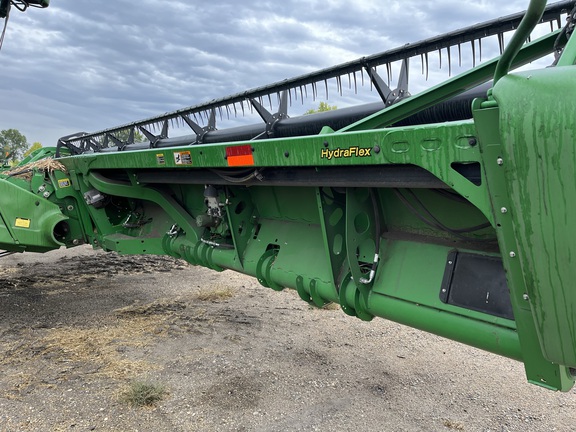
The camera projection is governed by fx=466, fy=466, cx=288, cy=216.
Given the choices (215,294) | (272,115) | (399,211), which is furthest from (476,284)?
(215,294)

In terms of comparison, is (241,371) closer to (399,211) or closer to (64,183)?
(399,211)

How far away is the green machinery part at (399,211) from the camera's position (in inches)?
49.3

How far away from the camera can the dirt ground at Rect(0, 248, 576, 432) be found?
279cm

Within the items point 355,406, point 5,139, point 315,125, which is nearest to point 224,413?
point 355,406

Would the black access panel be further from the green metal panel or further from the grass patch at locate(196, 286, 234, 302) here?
the grass patch at locate(196, 286, 234, 302)

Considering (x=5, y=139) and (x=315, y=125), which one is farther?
(x=5, y=139)

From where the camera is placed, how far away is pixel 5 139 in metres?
53.2

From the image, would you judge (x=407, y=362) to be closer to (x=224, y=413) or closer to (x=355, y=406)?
(x=355, y=406)

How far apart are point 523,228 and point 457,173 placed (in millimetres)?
308

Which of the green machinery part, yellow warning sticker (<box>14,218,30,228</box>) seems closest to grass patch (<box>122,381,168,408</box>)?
the green machinery part

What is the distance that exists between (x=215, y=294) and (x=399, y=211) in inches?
129

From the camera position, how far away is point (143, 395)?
2.96 meters

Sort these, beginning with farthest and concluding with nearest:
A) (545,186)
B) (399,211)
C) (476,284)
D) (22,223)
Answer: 1. (22,223)
2. (399,211)
3. (476,284)
4. (545,186)

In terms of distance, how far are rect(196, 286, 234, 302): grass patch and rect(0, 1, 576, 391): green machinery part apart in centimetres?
129
